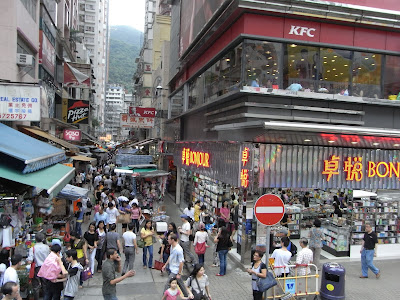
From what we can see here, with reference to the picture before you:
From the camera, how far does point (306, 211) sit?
56.0 feet

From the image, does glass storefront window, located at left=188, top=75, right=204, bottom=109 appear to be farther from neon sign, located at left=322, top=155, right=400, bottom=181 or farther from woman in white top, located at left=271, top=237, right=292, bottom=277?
woman in white top, located at left=271, top=237, right=292, bottom=277

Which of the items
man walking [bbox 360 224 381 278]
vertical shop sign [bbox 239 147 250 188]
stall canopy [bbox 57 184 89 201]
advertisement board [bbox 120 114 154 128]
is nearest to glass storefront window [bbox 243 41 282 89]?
vertical shop sign [bbox 239 147 250 188]

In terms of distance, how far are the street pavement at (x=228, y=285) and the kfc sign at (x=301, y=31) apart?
754 centimetres

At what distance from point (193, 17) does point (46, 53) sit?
28.9ft

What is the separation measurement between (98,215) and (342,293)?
7623 millimetres

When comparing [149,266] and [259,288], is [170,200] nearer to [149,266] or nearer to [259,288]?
[149,266]

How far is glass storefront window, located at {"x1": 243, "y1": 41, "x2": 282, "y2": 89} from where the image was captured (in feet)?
36.0

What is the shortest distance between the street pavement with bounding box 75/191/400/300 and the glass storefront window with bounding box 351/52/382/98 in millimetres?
5824

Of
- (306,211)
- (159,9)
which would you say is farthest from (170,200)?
(159,9)

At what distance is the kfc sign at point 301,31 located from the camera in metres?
11.2

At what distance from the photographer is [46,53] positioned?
66.1 feet

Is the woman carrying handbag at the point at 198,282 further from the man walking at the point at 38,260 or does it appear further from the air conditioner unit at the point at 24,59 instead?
the air conditioner unit at the point at 24,59

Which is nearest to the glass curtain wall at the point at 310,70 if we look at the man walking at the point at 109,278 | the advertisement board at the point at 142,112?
the man walking at the point at 109,278

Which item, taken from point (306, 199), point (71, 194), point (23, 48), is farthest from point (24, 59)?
point (306, 199)
